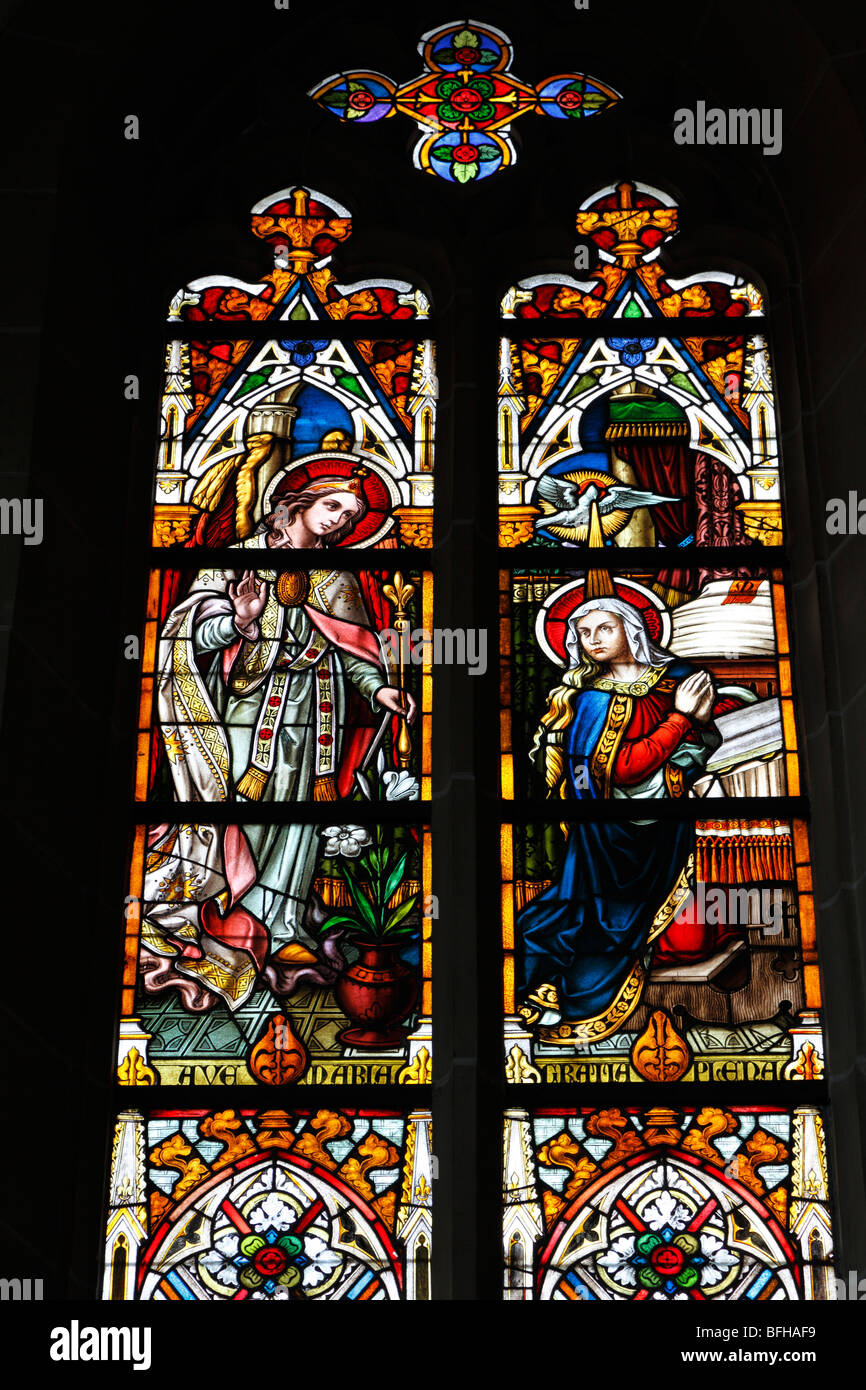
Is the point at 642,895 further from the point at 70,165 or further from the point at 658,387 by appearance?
the point at 70,165

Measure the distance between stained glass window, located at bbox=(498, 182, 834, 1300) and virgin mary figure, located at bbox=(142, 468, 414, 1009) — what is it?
0.54m

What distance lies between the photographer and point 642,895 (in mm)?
7543

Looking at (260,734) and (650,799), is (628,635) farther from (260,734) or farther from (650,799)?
(260,734)

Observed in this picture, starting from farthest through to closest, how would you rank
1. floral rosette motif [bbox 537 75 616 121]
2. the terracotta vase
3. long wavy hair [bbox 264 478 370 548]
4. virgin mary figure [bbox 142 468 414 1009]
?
floral rosette motif [bbox 537 75 616 121] < long wavy hair [bbox 264 478 370 548] < virgin mary figure [bbox 142 468 414 1009] < the terracotta vase

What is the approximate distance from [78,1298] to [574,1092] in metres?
1.57

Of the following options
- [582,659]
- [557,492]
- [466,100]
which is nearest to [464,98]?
[466,100]

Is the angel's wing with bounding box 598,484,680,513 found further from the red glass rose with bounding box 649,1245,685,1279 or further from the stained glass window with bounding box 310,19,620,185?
the red glass rose with bounding box 649,1245,685,1279

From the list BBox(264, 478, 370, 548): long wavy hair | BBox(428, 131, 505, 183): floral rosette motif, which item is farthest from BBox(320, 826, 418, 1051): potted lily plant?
BBox(428, 131, 505, 183): floral rosette motif

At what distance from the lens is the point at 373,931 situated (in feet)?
24.6

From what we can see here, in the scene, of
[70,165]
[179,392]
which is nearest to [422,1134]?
[179,392]

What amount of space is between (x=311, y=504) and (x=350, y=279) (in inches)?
43.4

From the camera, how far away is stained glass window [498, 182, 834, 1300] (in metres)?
6.97

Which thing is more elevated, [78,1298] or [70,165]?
[70,165]

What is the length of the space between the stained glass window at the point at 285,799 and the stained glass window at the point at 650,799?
354mm
